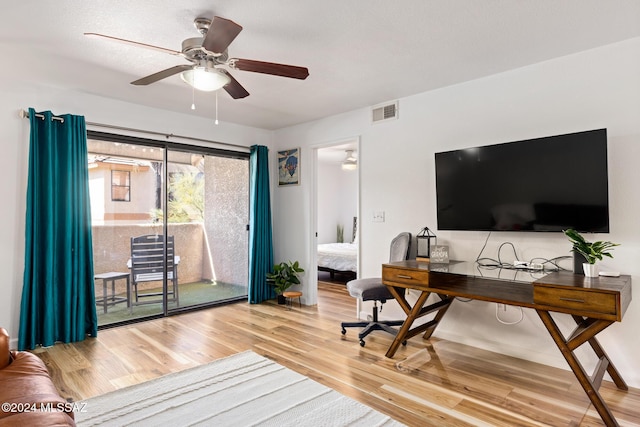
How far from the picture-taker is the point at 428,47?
8.67ft

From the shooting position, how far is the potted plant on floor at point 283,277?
16.0 feet

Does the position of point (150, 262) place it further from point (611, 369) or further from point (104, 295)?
point (611, 369)

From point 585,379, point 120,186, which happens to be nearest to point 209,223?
Result: point 120,186

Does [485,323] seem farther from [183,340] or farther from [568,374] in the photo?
[183,340]

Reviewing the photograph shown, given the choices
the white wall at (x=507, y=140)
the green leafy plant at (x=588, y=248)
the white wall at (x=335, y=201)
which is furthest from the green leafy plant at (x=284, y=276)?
the white wall at (x=335, y=201)

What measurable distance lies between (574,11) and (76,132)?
4.17m

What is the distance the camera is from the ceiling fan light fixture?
7.68 feet

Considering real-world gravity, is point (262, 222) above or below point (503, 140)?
below

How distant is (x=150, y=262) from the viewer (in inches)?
167

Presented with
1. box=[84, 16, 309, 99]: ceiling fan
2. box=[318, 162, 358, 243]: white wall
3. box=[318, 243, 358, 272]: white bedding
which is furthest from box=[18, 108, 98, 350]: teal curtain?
box=[318, 162, 358, 243]: white wall

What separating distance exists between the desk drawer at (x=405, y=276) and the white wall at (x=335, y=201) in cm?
531

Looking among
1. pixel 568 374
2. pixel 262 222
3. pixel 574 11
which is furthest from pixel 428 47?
pixel 262 222

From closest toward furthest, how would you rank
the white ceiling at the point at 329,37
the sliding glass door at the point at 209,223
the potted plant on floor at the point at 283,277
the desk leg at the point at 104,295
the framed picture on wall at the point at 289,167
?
the white ceiling at the point at 329,37, the desk leg at the point at 104,295, the sliding glass door at the point at 209,223, the potted plant on floor at the point at 283,277, the framed picture on wall at the point at 289,167

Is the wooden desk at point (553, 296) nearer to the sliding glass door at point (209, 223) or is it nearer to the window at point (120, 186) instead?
the sliding glass door at point (209, 223)
